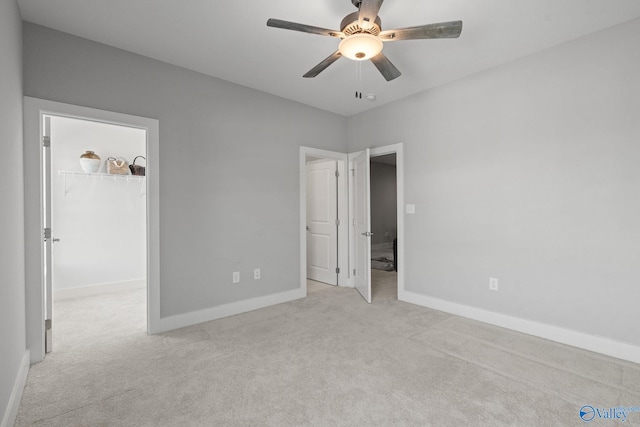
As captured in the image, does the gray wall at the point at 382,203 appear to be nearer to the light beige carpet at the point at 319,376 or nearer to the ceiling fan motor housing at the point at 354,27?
the light beige carpet at the point at 319,376

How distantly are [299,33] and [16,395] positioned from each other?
126 inches

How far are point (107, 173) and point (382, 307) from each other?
4354 millimetres

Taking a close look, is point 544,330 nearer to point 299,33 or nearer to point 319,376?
point 319,376

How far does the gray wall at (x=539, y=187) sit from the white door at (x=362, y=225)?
0.56 meters

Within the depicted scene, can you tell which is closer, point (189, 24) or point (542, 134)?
point (189, 24)

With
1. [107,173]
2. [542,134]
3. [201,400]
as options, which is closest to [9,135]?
Answer: [201,400]

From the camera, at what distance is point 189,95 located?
3238 millimetres

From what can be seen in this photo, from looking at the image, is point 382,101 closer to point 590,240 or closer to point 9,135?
point 590,240

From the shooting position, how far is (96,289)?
4.43m

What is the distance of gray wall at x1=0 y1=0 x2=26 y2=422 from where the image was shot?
5.48 ft

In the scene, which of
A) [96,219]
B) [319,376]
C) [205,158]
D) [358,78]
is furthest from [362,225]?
[96,219]

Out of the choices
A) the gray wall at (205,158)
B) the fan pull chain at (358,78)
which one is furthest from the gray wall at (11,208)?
the fan pull chain at (358,78)

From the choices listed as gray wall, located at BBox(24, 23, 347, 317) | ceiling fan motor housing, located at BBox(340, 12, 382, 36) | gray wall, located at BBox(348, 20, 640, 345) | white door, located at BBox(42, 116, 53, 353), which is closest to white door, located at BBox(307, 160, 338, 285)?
gray wall, located at BBox(24, 23, 347, 317)

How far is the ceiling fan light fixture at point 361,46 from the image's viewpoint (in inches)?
77.7
